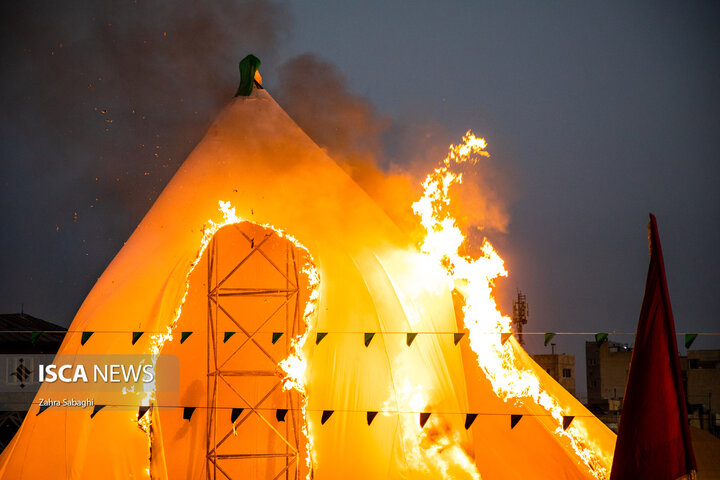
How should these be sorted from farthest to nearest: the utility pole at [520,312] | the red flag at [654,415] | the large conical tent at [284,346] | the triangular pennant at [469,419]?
1. the utility pole at [520,312]
2. the large conical tent at [284,346]
3. the triangular pennant at [469,419]
4. the red flag at [654,415]

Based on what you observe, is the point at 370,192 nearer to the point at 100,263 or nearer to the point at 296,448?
the point at 296,448

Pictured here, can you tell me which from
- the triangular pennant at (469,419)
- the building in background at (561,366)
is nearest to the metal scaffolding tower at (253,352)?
the triangular pennant at (469,419)

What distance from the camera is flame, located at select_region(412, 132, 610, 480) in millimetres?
9016

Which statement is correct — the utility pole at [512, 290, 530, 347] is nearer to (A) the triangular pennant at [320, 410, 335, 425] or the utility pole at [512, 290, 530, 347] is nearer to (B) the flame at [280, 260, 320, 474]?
(B) the flame at [280, 260, 320, 474]

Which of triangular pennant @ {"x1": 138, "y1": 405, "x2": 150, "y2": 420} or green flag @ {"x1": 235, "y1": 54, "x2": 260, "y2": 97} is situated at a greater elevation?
green flag @ {"x1": 235, "y1": 54, "x2": 260, "y2": 97}

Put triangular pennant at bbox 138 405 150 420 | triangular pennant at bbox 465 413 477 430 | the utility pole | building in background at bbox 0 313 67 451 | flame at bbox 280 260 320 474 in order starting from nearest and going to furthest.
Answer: triangular pennant at bbox 465 413 477 430, triangular pennant at bbox 138 405 150 420, flame at bbox 280 260 320 474, building in background at bbox 0 313 67 451, the utility pole

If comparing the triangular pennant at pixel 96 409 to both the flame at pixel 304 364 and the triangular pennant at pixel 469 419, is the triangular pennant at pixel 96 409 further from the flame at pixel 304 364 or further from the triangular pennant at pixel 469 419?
the triangular pennant at pixel 469 419

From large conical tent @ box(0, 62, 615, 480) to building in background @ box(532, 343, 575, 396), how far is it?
16.1 metres

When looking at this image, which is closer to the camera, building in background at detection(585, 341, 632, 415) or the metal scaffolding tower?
the metal scaffolding tower

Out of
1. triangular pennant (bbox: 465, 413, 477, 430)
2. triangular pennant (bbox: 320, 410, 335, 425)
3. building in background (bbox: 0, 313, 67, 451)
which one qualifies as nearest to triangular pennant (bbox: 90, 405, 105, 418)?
triangular pennant (bbox: 320, 410, 335, 425)

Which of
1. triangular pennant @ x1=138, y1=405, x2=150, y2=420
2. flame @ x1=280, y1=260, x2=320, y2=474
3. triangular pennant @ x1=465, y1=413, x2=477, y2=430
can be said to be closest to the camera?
triangular pennant @ x1=465, y1=413, x2=477, y2=430

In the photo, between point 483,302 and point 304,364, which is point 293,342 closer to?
point 304,364

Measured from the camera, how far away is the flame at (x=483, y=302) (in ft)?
29.6

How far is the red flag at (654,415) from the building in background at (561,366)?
20838 millimetres
